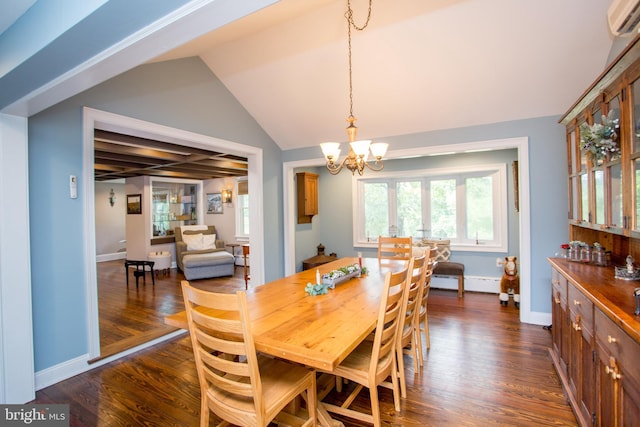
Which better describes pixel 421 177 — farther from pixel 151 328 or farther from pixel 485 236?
pixel 151 328

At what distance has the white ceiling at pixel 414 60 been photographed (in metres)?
2.76

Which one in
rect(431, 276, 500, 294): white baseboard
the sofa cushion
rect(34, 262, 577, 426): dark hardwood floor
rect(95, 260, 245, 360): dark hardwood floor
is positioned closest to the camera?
rect(34, 262, 577, 426): dark hardwood floor

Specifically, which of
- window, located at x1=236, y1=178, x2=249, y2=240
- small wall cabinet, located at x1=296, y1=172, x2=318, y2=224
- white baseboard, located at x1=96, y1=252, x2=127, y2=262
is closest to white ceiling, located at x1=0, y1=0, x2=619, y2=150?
small wall cabinet, located at x1=296, y1=172, x2=318, y2=224

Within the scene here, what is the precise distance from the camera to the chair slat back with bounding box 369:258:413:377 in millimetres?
1680

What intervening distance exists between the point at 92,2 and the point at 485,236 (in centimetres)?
550

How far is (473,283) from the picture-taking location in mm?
5223

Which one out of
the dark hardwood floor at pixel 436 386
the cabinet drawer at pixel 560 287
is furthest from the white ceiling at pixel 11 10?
the cabinet drawer at pixel 560 287

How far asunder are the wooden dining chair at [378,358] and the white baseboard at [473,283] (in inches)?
144

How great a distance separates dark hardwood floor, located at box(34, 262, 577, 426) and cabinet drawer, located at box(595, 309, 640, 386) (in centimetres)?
86

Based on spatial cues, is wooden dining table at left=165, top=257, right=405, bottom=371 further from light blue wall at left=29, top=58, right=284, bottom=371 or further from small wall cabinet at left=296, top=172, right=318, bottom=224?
small wall cabinet at left=296, top=172, right=318, bottom=224

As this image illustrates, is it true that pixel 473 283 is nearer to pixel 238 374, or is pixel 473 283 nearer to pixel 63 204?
pixel 238 374

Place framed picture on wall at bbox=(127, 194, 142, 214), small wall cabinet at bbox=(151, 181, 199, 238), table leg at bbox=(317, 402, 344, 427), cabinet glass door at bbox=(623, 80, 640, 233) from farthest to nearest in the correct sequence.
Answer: small wall cabinet at bbox=(151, 181, 199, 238), framed picture on wall at bbox=(127, 194, 142, 214), table leg at bbox=(317, 402, 344, 427), cabinet glass door at bbox=(623, 80, 640, 233)

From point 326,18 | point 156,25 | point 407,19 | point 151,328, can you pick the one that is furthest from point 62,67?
point 151,328

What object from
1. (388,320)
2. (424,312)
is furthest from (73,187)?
(424,312)
